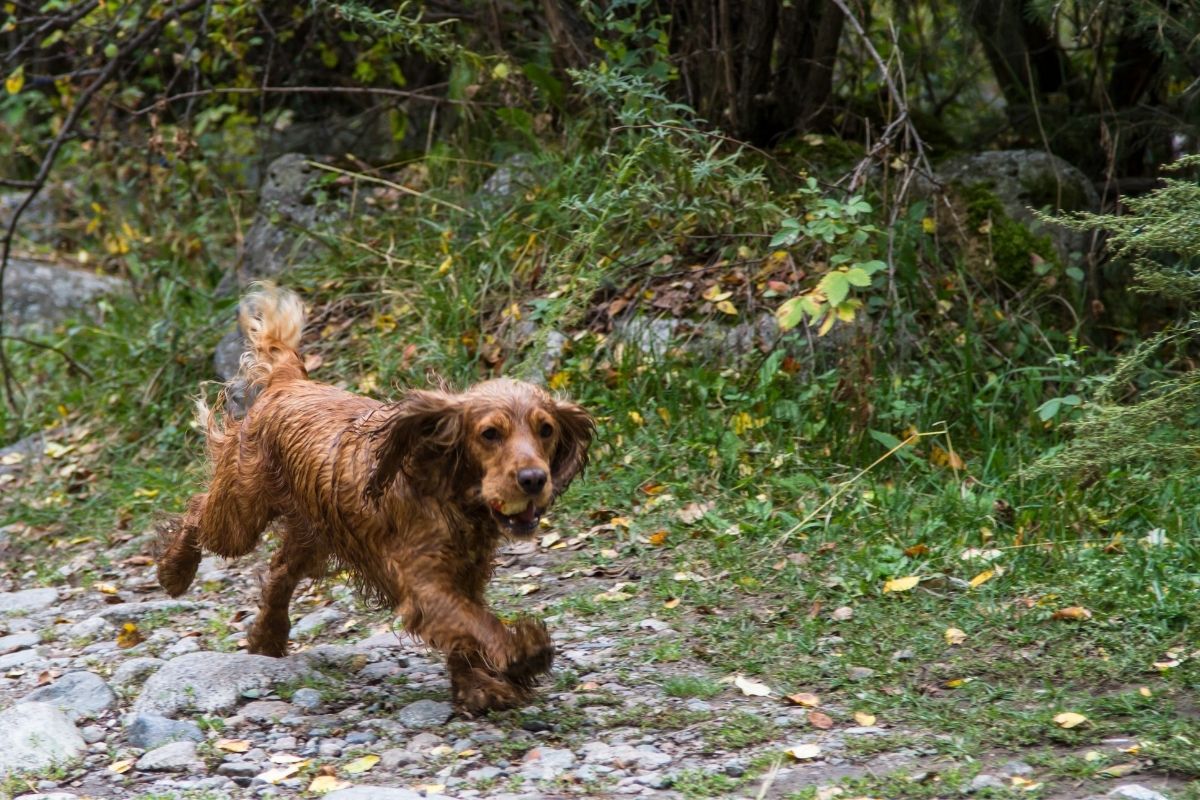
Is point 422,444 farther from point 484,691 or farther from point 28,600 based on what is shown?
point 28,600

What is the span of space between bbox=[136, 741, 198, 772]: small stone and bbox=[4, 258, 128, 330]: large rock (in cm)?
769

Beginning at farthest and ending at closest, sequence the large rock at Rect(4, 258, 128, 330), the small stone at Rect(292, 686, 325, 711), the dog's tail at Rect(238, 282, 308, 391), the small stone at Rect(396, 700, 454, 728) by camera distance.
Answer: the large rock at Rect(4, 258, 128, 330) < the dog's tail at Rect(238, 282, 308, 391) < the small stone at Rect(292, 686, 325, 711) < the small stone at Rect(396, 700, 454, 728)

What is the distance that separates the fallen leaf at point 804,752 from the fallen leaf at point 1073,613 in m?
1.32

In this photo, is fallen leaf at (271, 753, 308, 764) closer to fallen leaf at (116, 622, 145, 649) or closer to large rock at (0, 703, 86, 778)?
large rock at (0, 703, 86, 778)

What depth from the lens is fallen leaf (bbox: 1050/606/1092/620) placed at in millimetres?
4945

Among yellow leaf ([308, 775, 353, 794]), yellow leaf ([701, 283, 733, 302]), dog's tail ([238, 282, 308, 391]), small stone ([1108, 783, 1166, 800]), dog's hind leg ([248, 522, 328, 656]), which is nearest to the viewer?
small stone ([1108, 783, 1166, 800])

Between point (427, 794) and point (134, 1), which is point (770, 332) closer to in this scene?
point (427, 794)

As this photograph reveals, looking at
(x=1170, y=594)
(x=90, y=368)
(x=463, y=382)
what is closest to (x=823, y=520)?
(x=1170, y=594)

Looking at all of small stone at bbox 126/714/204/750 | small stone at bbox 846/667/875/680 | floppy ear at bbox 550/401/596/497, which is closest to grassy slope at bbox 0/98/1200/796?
small stone at bbox 846/667/875/680

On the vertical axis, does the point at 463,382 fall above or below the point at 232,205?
below

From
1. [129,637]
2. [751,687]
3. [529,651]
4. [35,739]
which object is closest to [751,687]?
[751,687]

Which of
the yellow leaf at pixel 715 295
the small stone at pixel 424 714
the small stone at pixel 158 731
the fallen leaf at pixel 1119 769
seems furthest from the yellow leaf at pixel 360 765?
the yellow leaf at pixel 715 295

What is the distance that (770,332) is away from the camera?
24.3 feet

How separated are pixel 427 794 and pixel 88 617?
10.2 feet
